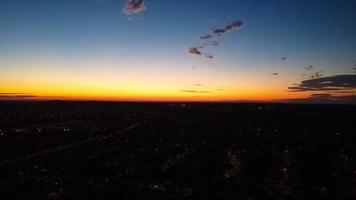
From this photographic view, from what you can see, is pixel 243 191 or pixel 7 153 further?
pixel 7 153

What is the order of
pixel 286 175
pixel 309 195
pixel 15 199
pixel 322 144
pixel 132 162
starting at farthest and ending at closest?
pixel 322 144 → pixel 132 162 → pixel 286 175 → pixel 309 195 → pixel 15 199

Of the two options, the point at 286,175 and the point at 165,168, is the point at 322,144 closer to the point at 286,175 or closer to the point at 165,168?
the point at 286,175

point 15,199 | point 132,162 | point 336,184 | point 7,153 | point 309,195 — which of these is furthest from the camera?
point 7,153

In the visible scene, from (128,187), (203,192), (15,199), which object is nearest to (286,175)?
(203,192)

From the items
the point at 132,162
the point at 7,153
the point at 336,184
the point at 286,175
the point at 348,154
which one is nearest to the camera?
the point at 336,184

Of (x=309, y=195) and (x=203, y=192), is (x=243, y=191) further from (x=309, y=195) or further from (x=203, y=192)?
(x=309, y=195)

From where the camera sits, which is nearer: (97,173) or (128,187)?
(128,187)

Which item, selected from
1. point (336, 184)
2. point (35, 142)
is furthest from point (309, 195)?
point (35, 142)

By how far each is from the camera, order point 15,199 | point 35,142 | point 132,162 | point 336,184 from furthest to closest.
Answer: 1. point 35,142
2. point 132,162
3. point 336,184
4. point 15,199
